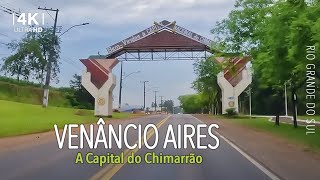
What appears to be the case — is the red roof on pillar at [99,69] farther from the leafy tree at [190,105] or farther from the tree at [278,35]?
the leafy tree at [190,105]

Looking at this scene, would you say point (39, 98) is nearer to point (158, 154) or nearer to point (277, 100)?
point (277, 100)

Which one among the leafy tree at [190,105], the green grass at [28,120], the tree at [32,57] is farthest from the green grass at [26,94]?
the leafy tree at [190,105]

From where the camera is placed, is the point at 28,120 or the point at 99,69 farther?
the point at 99,69

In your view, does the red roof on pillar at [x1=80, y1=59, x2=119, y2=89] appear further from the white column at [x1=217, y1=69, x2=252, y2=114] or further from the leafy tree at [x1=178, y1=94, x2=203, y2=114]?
the leafy tree at [x1=178, y1=94, x2=203, y2=114]

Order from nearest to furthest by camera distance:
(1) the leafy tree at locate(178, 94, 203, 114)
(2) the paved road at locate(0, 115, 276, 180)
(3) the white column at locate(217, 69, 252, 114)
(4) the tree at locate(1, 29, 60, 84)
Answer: (2) the paved road at locate(0, 115, 276, 180) → (4) the tree at locate(1, 29, 60, 84) → (3) the white column at locate(217, 69, 252, 114) → (1) the leafy tree at locate(178, 94, 203, 114)

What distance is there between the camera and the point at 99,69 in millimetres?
54969

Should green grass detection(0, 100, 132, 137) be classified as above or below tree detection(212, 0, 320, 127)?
below

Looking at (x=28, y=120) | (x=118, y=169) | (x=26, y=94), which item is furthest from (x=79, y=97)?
(x=118, y=169)

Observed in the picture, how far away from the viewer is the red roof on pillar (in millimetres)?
52897

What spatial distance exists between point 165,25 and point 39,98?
41.4 m

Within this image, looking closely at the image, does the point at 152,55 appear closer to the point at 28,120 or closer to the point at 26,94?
the point at 28,120

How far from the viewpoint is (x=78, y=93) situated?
2817 inches

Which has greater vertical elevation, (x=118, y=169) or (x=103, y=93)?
(x=103, y=93)

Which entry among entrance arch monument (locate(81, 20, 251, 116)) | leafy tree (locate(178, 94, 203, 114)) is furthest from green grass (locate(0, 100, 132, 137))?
leafy tree (locate(178, 94, 203, 114))
